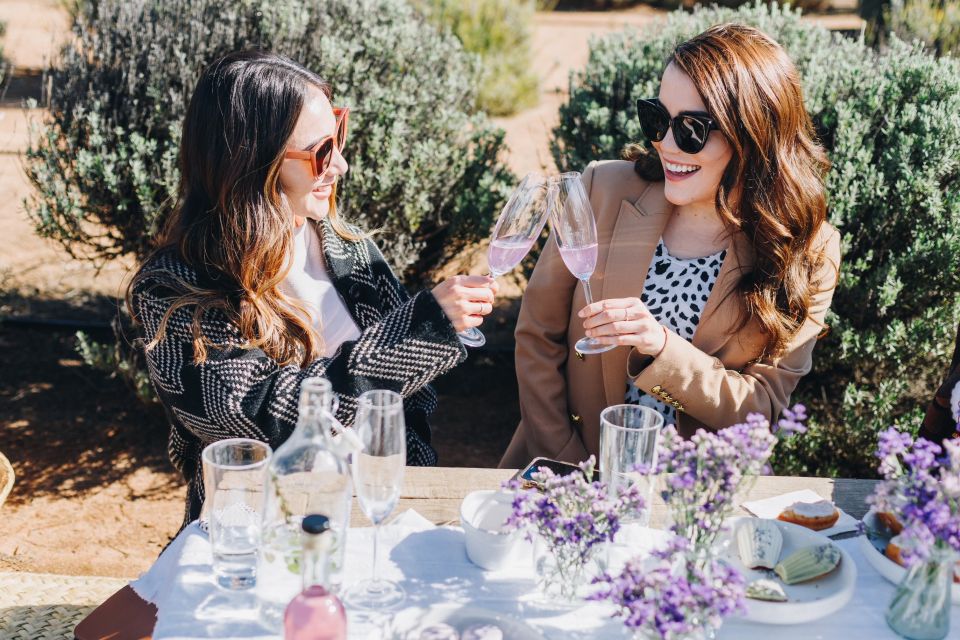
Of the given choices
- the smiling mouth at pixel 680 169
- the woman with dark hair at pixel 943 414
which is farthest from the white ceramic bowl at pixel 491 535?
the woman with dark hair at pixel 943 414

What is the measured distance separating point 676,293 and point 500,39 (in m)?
8.82

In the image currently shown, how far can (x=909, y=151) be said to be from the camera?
3.48 m

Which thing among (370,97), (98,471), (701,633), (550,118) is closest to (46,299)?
(98,471)

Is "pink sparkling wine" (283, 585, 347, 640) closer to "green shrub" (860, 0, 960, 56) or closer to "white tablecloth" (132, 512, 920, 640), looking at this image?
"white tablecloth" (132, 512, 920, 640)

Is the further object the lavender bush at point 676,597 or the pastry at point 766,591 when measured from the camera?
the pastry at point 766,591

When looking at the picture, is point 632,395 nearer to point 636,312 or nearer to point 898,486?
point 636,312

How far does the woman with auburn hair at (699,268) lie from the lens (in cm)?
259

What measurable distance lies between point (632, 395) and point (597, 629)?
1303 mm

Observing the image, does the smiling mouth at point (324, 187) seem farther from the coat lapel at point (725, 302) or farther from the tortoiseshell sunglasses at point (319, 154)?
the coat lapel at point (725, 302)

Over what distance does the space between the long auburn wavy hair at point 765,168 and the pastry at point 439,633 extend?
1.46m

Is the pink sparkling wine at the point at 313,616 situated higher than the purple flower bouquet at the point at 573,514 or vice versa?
the purple flower bouquet at the point at 573,514

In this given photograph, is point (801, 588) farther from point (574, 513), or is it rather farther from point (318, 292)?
point (318, 292)

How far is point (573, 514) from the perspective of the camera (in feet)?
5.23

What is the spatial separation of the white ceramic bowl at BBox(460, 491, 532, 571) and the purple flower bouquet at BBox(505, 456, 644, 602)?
12cm
